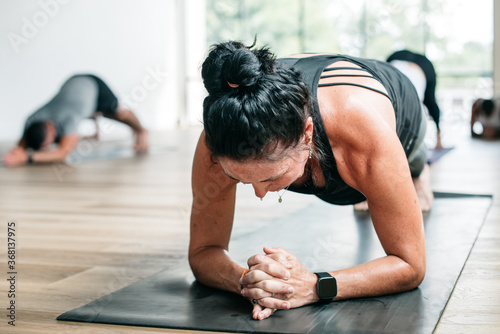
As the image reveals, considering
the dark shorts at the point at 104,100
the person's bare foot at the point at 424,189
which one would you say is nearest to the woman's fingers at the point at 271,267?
the person's bare foot at the point at 424,189

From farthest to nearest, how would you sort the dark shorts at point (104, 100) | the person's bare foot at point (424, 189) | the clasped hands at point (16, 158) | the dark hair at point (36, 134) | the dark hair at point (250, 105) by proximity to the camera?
the dark shorts at point (104, 100) < the clasped hands at point (16, 158) < the dark hair at point (36, 134) < the person's bare foot at point (424, 189) < the dark hair at point (250, 105)

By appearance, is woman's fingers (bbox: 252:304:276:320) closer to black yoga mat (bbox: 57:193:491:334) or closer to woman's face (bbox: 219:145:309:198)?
black yoga mat (bbox: 57:193:491:334)

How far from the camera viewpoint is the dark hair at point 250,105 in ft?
3.65

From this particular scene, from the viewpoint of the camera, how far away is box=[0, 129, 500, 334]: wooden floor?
1412mm

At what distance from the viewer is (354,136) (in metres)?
1.30

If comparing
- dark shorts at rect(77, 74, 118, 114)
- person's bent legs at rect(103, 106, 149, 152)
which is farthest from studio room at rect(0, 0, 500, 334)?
person's bent legs at rect(103, 106, 149, 152)

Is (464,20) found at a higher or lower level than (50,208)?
higher

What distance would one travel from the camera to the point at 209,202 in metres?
1.51

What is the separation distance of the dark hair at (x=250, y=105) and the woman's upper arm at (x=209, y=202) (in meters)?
0.27

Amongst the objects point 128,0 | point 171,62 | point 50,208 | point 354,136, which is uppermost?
point 128,0

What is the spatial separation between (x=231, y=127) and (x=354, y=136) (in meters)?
0.32

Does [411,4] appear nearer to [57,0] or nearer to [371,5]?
[371,5]

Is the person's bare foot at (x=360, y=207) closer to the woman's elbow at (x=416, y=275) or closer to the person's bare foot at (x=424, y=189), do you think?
the person's bare foot at (x=424, y=189)

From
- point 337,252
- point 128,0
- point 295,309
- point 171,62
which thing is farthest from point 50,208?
point 171,62
